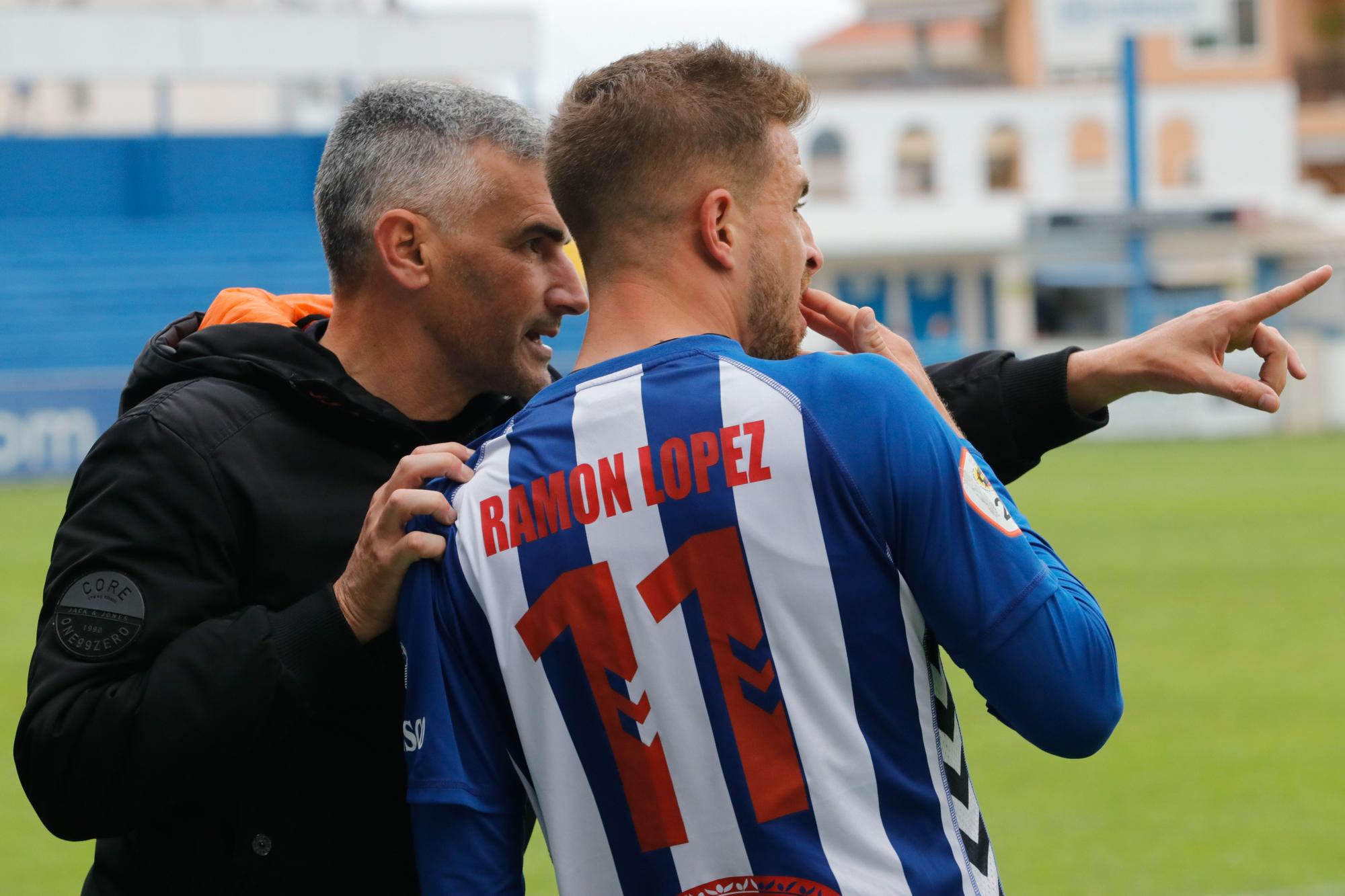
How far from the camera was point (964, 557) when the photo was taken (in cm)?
155

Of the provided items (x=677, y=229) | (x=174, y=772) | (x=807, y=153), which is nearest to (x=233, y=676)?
(x=174, y=772)

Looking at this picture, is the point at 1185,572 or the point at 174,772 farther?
the point at 1185,572

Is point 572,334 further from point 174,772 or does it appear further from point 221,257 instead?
point 174,772

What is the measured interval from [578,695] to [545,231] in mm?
729

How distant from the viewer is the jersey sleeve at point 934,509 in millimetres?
1550

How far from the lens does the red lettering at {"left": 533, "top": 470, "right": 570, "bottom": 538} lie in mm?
1651

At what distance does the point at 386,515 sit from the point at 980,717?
603 cm

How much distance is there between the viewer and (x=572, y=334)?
27.9m

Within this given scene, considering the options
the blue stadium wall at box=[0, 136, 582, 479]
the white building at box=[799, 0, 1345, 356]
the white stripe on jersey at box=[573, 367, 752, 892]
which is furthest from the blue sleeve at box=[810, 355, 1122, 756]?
the white building at box=[799, 0, 1345, 356]

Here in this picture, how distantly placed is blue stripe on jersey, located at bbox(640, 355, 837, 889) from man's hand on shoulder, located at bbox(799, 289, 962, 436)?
218mm

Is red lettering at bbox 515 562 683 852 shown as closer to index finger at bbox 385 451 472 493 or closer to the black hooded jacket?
index finger at bbox 385 451 472 493

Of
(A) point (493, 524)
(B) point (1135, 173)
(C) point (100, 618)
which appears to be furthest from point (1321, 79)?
(C) point (100, 618)

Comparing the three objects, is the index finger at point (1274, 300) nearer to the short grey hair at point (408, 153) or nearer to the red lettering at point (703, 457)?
the red lettering at point (703, 457)

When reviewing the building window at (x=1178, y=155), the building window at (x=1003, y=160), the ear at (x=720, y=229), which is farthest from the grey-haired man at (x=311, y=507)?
the building window at (x=1178, y=155)
